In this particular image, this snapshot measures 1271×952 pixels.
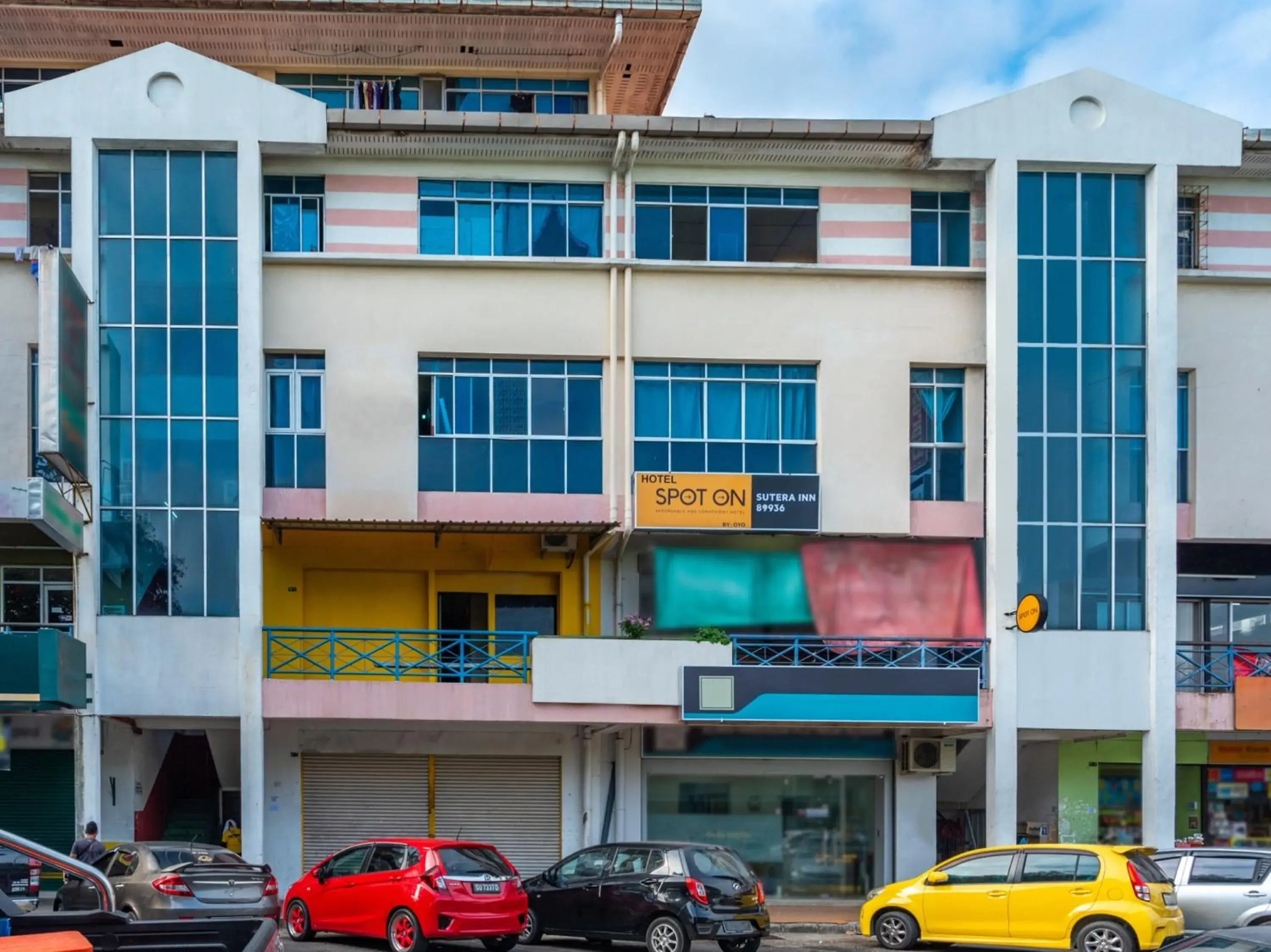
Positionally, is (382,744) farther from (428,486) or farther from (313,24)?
(313,24)

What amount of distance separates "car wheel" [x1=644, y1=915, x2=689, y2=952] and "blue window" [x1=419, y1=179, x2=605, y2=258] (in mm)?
11405

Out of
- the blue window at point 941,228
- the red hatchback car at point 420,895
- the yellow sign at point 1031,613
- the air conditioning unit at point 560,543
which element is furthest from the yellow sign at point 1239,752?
the red hatchback car at point 420,895

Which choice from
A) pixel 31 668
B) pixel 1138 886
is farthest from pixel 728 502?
pixel 31 668

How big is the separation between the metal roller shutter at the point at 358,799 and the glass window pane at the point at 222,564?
10.5 ft

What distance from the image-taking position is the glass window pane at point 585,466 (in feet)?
83.7

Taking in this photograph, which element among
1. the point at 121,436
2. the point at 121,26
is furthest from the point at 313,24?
the point at 121,436

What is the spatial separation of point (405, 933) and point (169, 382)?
10.5 meters

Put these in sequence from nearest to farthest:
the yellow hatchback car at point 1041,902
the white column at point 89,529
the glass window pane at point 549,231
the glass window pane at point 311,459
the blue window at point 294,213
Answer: the yellow hatchback car at point 1041,902 < the white column at point 89,529 < the glass window pane at point 311,459 < the blue window at point 294,213 < the glass window pane at point 549,231

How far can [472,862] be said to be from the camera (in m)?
18.4

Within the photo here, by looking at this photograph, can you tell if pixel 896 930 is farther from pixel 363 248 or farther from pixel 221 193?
pixel 221 193

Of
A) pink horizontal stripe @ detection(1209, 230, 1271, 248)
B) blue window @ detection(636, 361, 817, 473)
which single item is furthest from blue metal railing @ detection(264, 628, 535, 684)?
pink horizontal stripe @ detection(1209, 230, 1271, 248)

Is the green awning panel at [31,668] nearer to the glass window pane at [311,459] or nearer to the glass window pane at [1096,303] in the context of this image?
the glass window pane at [311,459]

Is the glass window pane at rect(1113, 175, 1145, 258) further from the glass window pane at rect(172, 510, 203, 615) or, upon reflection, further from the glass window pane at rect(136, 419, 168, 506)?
the glass window pane at rect(136, 419, 168, 506)

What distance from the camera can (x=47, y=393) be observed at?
2239cm
